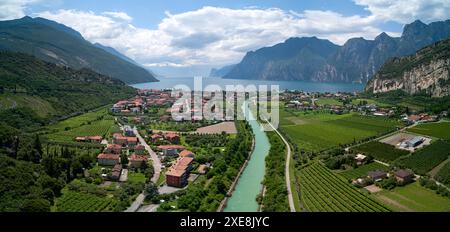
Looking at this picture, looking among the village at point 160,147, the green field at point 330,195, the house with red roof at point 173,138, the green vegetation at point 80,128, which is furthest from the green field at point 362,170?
the green vegetation at point 80,128

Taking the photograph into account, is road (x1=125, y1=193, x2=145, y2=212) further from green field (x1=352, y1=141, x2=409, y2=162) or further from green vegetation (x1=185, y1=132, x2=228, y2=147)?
green field (x1=352, y1=141, x2=409, y2=162)

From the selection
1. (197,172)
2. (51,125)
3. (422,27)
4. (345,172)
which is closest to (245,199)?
(197,172)

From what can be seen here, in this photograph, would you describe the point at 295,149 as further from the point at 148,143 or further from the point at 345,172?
the point at 148,143

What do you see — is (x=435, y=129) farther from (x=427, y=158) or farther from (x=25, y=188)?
Result: (x=25, y=188)

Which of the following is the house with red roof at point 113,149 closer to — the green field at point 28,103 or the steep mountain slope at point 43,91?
the steep mountain slope at point 43,91

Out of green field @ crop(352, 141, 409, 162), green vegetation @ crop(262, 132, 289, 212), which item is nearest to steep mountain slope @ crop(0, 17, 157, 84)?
green vegetation @ crop(262, 132, 289, 212)
